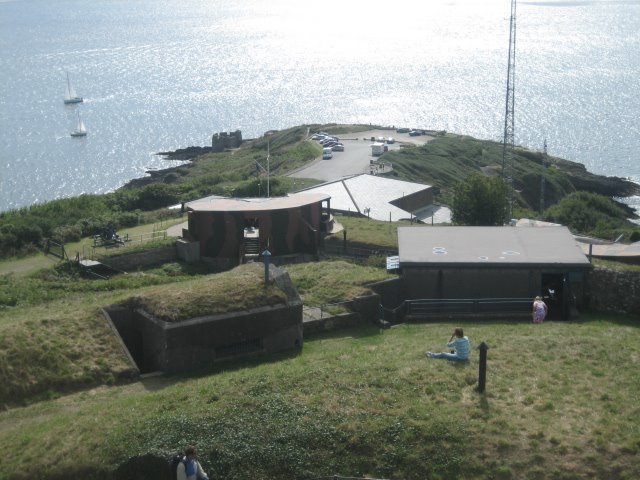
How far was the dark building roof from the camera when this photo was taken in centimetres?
3181

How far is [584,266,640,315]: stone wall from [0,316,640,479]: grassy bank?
6677mm

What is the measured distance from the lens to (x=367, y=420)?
19906mm

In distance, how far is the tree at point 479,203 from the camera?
2067 inches

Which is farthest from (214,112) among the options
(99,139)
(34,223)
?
(34,223)

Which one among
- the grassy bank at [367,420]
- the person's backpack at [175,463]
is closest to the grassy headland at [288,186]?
the grassy bank at [367,420]

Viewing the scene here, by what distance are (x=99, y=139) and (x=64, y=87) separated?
56228 mm

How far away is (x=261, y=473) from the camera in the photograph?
1898 cm

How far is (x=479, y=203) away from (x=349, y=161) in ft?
97.5

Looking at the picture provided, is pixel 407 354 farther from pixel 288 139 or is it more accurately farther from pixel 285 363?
pixel 288 139

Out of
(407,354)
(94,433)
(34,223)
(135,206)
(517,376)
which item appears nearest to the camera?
(94,433)

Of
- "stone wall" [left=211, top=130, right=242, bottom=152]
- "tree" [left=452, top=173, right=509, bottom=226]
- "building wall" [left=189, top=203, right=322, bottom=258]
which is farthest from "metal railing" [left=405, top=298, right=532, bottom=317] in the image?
"stone wall" [left=211, top=130, right=242, bottom=152]

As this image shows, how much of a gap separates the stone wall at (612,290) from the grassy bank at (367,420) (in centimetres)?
668

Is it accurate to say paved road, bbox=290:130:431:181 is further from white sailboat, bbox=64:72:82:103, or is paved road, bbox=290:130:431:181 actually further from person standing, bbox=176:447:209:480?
white sailboat, bbox=64:72:82:103

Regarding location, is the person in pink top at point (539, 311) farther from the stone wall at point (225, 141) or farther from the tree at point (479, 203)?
the stone wall at point (225, 141)
